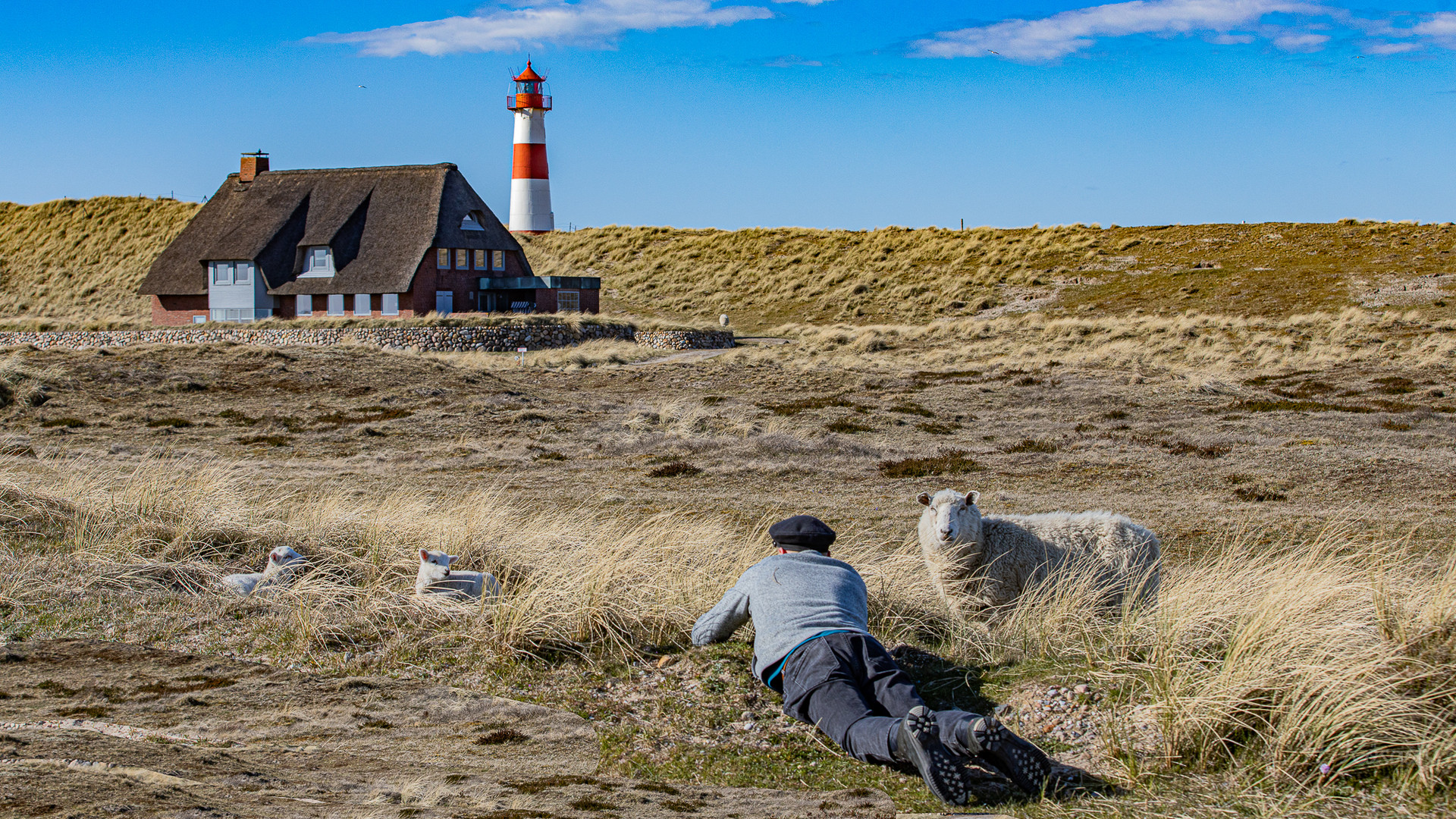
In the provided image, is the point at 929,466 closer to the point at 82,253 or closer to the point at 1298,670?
the point at 1298,670

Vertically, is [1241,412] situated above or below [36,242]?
below

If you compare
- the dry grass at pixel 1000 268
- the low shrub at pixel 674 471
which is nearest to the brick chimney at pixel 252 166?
the dry grass at pixel 1000 268

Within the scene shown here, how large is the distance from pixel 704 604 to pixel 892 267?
56.5 metres

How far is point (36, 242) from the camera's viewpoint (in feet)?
223

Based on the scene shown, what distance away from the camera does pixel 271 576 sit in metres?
7.55

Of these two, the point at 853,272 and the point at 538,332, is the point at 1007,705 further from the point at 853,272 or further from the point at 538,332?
the point at 853,272

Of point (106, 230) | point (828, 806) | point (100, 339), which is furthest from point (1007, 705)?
point (106, 230)

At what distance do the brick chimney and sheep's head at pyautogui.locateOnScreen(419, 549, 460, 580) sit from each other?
49.7m

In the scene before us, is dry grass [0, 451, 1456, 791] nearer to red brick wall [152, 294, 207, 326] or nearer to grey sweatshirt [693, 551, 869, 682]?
grey sweatshirt [693, 551, 869, 682]

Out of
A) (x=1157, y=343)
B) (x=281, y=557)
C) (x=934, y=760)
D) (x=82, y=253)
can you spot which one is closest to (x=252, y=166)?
(x=82, y=253)

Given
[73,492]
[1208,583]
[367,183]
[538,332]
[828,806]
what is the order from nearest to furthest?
[828,806] < [1208,583] < [73,492] < [538,332] < [367,183]

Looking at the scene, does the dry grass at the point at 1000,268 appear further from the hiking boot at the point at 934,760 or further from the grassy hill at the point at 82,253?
the hiking boot at the point at 934,760

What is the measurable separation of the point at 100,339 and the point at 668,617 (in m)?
42.9

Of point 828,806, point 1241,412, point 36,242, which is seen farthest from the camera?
point 36,242
